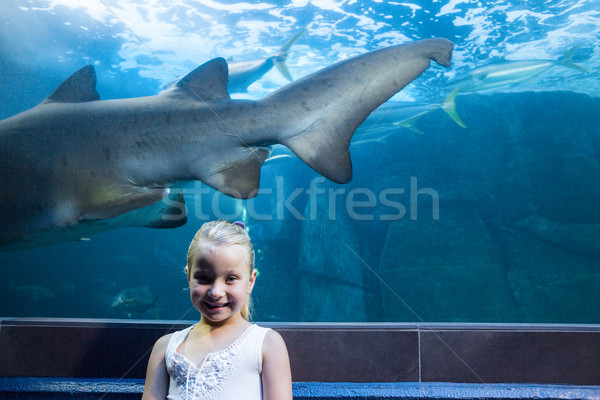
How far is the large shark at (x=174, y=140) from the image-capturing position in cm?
190

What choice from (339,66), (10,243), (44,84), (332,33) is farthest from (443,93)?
(44,84)

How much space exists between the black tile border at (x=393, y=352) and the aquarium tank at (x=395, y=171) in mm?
3185

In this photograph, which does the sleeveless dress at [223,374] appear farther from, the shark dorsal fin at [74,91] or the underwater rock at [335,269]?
the underwater rock at [335,269]

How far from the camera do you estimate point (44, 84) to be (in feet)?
49.7

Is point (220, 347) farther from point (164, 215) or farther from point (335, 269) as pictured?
point (335, 269)

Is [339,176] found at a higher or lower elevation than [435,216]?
higher

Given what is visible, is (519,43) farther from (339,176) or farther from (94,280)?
→ (94,280)

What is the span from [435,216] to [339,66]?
8.26 meters

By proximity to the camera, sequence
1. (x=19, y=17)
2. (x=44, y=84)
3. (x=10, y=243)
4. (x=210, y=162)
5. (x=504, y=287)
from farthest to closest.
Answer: (x=44, y=84)
(x=19, y=17)
(x=504, y=287)
(x=10, y=243)
(x=210, y=162)

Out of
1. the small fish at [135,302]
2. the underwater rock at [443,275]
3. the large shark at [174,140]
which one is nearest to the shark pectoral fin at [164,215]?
the large shark at [174,140]

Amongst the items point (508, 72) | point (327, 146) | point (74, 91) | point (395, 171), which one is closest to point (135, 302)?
point (74, 91)

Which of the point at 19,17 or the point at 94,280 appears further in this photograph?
the point at 94,280

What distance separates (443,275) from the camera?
786 centimetres

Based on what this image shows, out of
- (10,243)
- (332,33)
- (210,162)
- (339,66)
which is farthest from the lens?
(332,33)
